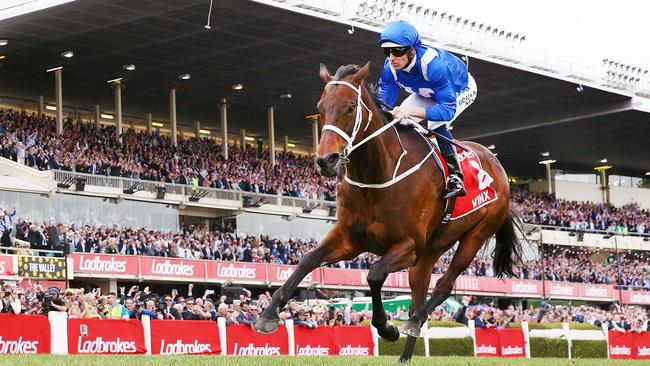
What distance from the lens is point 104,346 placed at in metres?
16.5

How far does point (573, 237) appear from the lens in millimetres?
62875

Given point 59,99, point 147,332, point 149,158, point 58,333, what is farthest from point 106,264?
point 58,333

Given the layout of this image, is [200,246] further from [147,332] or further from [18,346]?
[18,346]

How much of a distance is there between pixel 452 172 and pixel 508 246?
257 centimetres

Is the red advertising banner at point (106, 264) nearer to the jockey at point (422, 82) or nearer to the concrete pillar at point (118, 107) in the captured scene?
the concrete pillar at point (118, 107)

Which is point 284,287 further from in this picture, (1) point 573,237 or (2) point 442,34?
(1) point 573,237

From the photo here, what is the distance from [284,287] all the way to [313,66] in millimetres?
39217

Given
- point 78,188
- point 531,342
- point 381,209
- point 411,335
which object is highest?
point 78,188

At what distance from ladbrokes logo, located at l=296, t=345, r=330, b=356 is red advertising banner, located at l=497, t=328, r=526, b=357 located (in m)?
6.44

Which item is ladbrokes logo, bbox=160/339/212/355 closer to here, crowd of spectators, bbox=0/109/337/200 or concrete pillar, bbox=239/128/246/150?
crowd of spectators, bbox=0/109/337/200

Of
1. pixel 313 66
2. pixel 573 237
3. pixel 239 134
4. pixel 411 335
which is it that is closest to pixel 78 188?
pixel 313 66

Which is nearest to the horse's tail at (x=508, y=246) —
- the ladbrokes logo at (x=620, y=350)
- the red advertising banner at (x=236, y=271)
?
the ladbrokes logo at (x=620, y=350)

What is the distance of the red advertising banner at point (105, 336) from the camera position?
1594cm

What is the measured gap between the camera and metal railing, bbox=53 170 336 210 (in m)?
39.2
